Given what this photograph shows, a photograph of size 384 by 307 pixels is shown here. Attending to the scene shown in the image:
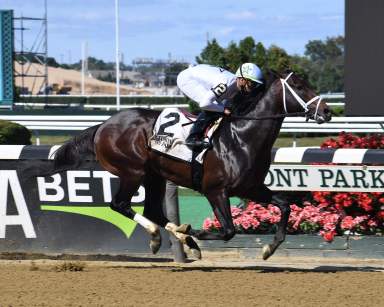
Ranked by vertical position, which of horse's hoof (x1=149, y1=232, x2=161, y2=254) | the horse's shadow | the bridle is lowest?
the horse's shadow

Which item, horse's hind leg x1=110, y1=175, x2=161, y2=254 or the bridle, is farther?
horse's hind leg x1=110, y1=175, x2=161, y2=254

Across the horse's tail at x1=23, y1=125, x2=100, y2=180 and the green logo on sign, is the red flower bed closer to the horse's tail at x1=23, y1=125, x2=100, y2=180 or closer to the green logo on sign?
the green logo on sign

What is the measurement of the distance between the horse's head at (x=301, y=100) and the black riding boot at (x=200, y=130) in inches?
25.4

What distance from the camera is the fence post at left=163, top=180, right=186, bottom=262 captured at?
8.69 metres

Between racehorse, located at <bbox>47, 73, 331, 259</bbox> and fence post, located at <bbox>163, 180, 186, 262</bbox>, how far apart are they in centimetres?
16

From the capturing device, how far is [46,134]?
76.3 feet

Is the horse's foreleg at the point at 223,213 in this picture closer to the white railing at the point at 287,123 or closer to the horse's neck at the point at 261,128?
the horse's neck at the point at 261,128

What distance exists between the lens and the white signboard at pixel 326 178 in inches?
336

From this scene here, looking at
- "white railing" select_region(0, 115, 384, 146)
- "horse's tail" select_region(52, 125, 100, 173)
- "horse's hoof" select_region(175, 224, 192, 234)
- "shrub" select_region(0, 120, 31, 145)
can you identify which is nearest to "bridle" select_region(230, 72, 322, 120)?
"horse's hoof" select_region(175, 224, 192, 234)

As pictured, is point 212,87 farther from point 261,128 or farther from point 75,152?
point 75,152

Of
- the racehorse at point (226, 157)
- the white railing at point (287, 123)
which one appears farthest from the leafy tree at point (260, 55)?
the racehorse at point (226, 157)

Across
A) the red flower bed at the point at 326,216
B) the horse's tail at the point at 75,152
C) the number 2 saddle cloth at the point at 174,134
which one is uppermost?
the number 2 saddle cloth at the point at 174,134

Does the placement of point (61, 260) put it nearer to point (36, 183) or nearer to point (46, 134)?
point (36, 183)

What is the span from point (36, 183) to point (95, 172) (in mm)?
627
